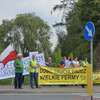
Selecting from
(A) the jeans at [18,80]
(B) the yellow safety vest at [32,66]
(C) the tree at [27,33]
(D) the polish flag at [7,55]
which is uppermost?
(C) the tree at [27,33]

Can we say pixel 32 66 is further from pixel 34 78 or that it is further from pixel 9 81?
pixel 9 81

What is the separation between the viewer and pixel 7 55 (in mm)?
30766

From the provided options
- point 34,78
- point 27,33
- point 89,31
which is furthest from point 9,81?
point 27,33

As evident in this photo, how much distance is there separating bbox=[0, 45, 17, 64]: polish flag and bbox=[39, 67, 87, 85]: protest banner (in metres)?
2.08

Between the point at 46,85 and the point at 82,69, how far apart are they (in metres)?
2.28

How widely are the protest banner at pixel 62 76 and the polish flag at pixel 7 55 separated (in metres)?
2.08

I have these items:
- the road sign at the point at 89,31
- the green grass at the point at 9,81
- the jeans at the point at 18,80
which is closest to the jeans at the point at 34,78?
the jeans at the point at 18,80

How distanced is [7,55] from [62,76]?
141 inches

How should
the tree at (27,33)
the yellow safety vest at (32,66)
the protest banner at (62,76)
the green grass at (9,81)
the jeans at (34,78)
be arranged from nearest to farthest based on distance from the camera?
1. the jeans at (34,78)
2. the yellow safety vest at (32,66)
3. the protest banner at (62,76)
4. the green grass at (9,81)
5. the tree at (27,33)

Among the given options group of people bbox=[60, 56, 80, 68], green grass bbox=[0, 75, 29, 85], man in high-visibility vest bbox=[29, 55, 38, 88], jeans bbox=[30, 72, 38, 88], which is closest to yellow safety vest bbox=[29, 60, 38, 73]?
man in high-visibility vest bbox=[29, 55, 38, 88]

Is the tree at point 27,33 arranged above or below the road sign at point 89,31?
above

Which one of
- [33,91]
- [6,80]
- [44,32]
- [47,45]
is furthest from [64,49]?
[33,91]

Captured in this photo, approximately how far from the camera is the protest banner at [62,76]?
97.7 feet

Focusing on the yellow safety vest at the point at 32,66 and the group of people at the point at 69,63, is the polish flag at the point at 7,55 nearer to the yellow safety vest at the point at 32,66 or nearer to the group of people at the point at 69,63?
the yellow safety vest at the point at 32,66
